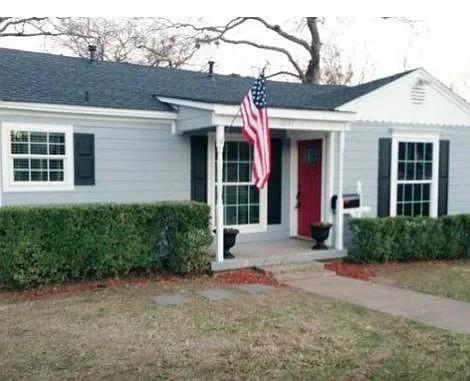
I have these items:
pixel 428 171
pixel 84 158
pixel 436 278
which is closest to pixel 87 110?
pixel 84 158

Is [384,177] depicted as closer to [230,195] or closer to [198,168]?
[230,195]

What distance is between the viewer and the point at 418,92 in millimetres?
10914

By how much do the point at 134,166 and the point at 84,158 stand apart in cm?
92

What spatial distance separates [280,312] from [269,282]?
1.78 metres

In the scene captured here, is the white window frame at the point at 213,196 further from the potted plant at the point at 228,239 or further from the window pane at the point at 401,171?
the window pane at the point at 401,171

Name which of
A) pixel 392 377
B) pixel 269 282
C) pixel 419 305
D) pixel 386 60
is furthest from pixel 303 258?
pixel 386 60

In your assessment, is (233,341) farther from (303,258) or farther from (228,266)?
(303,258)

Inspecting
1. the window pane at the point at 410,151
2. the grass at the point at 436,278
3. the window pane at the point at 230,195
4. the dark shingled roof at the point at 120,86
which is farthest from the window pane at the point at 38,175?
the window pane at the point at 410,151

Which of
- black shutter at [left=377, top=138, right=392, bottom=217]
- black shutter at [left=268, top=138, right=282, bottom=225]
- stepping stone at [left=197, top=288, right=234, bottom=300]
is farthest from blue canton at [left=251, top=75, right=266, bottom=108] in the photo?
black shutter at [left=377, top=138, right=392, bottom=217]

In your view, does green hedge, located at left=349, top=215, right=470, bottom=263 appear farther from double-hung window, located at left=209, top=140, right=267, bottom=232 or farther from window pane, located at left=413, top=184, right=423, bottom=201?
double-hung window, located at left=209, top=140, right=267, bottom=232

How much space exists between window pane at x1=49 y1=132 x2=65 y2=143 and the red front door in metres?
4.94

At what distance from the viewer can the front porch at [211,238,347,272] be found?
841cm

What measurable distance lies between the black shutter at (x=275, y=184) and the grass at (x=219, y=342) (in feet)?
13.6

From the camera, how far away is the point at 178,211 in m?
7.91
